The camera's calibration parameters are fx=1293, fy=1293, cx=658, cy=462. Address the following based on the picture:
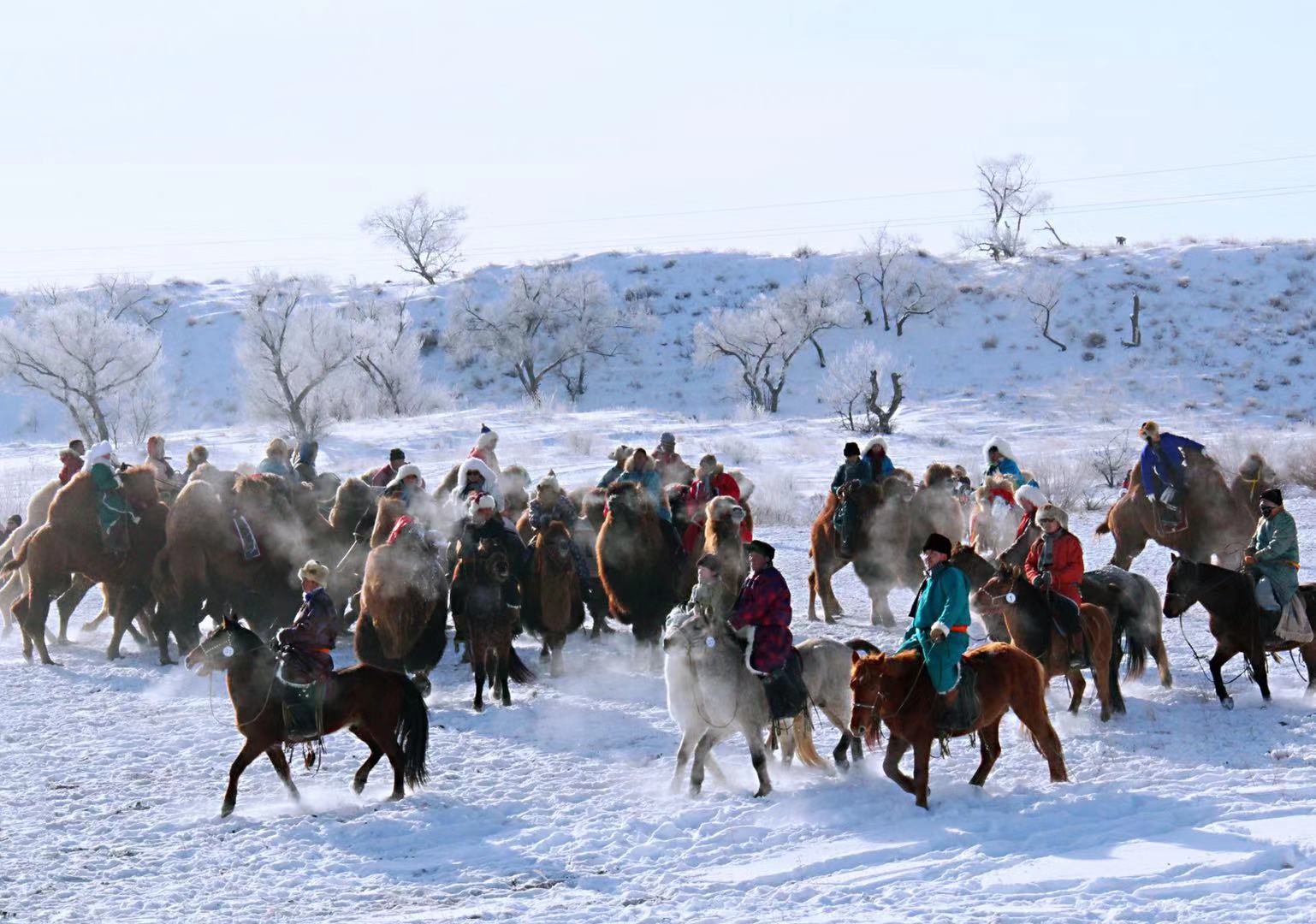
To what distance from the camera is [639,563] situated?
12523mm

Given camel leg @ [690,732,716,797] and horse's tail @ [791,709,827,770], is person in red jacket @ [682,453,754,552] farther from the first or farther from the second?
camel leg @ [690,732,716,797]

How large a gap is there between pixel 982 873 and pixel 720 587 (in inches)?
98.7

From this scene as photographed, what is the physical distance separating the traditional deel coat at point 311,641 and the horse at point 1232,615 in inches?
264

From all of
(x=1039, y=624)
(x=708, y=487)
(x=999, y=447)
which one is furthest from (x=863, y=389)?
(x=1039, y=624)

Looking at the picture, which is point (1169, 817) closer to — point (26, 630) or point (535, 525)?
point (535, 525)

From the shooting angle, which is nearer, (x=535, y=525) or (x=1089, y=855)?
(x=1089, y=855)

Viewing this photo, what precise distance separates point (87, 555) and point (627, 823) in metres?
8.13

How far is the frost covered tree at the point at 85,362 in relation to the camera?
48625mm

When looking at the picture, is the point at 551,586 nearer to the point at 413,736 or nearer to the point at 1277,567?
the point at 413,736

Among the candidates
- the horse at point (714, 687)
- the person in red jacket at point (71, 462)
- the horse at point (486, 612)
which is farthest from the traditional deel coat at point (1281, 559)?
the person in red jacket at point (71, 462)

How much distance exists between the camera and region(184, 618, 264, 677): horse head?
877 cm

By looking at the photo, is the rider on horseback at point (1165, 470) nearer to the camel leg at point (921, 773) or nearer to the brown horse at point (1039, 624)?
Answer: the brown horse at point (1039, 624)

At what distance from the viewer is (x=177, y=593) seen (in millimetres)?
13633

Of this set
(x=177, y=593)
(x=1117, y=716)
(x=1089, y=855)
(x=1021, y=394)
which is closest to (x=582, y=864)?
(x=1089, y=855)
